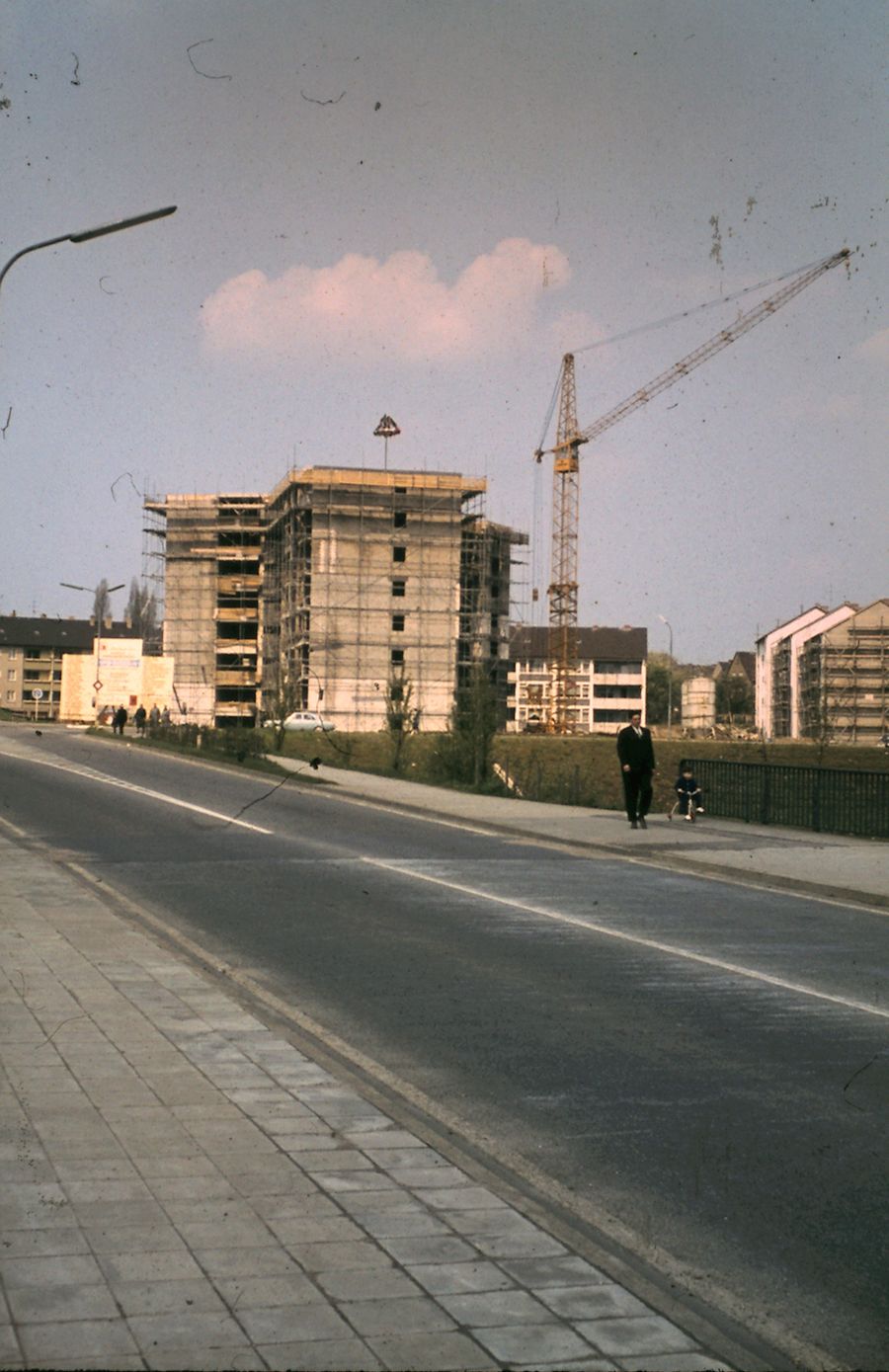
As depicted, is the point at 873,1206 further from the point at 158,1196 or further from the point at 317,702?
the point at 317,702

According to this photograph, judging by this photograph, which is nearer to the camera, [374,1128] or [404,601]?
[374,1128]

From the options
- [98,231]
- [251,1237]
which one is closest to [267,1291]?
[251,1237]

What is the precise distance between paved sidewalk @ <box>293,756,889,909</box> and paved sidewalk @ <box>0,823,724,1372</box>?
10195 mm

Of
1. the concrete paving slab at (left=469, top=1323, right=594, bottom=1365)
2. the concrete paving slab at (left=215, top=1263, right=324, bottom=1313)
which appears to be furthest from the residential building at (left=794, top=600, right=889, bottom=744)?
the concrete paving slab at (left=469, top=1323, right=594, bottom=1365)

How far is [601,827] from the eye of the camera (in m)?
23.7

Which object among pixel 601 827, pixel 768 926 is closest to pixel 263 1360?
pixel 768 926

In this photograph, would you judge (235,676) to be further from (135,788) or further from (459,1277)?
(459,1277)

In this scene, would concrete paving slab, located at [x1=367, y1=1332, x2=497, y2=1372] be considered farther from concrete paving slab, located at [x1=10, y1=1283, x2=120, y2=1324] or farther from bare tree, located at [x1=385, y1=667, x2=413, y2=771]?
bare tree, located at [x1=385, y1=667, x2=413, y2=771]

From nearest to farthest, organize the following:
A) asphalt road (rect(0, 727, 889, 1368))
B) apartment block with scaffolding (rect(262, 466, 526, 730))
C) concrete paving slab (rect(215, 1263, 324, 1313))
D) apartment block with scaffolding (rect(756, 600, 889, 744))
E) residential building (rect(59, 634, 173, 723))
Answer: concrete paving slab (rect(215, 1263, 324, 1313)) < asphalt road (rect(0, 727, 889, 1368)) < residential building (rect(59, 634, 173, 723)) < apartment block with scaffolding (rect(262, 466, 526, 730)) < apartment block with scaffolding (rect(756, 600, 889, 744))

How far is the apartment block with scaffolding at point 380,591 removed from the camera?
320ft

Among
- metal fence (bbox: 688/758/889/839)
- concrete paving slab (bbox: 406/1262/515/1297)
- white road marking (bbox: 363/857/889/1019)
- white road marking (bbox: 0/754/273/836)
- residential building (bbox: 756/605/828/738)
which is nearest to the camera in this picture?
concrete paving slab (bbox: 406/1262/515/1297)

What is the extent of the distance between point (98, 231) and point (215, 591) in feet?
322

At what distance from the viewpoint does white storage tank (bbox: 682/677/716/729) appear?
158375mm

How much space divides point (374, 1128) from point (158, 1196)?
4.41 feet
